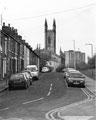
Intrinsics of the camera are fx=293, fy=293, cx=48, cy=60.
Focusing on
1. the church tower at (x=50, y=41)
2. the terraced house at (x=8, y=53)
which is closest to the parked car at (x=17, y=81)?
the terraced house at (x=8, y=53)

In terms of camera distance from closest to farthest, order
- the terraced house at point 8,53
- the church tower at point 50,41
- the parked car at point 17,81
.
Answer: the parked car at point 17,81, the terraced house at point 8,53, the church tower at point 50,41

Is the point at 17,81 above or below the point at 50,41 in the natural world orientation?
below

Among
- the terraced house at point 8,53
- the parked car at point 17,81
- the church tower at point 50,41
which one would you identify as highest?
the church tower at point 50,41

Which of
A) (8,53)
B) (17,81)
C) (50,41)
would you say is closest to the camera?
(17,81)

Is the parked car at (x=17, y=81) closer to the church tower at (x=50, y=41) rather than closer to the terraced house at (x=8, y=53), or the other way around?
the terraced house at (x=8, y=53)

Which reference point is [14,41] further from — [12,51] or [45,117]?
[45,117]

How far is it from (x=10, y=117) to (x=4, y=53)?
26480mm

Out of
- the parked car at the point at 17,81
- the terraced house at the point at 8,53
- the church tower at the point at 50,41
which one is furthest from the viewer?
the church tower at the point at 50,41

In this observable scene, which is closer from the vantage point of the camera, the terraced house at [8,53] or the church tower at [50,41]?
the terraced house at [8,53]

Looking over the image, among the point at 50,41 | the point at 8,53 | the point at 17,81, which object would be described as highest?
the point at 50,41

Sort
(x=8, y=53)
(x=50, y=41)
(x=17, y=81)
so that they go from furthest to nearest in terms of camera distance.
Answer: (x=50, y=41)
(x=8, y=53)
(x=17, y=81)

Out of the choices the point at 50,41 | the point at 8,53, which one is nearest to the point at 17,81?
the point at 8,53

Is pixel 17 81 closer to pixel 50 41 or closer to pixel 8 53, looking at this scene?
pixel 8 53

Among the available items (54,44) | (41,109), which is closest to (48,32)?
(54,44)
